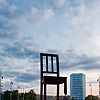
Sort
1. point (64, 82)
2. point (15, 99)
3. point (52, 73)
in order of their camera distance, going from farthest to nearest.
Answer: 1. point (15, 99)
2. point (52, 73)
3. point (64, 82)

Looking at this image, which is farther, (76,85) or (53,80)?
(76,85)

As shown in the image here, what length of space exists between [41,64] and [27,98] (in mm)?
28228

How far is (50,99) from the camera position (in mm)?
53188

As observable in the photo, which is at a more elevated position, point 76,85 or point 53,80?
point 53,80

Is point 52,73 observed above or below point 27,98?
above

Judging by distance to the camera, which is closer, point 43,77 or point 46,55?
point 43,77

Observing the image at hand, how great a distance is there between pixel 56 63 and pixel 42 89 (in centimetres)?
145

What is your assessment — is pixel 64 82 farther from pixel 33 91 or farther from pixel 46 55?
pixel 33 91

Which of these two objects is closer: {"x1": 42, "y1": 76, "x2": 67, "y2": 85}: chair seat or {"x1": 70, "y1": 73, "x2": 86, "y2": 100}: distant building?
{"x1": 42, "y1": 76, "x2": 67, "y2": 85}: chair seat

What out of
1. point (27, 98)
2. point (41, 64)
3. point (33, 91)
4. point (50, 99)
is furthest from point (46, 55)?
point (50, 99)

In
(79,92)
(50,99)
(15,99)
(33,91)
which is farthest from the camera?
(79,92)

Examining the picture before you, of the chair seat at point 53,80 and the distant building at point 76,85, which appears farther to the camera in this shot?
the distant building at point 76,85

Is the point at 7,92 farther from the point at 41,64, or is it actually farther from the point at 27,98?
the point at 41,64

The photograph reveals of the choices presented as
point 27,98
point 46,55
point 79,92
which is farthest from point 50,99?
point 79,92
